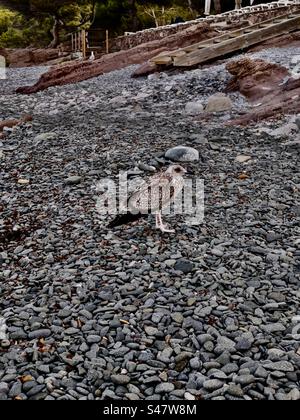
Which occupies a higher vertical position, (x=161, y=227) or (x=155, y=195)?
(x=155, y=195)

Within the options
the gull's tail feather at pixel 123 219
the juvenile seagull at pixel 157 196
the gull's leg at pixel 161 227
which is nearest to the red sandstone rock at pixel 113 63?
the gull's tail feather at pixel 123 219

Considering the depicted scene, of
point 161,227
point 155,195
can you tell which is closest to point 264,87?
point 155,195

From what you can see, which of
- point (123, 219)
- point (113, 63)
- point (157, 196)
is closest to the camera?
point (157, 196)

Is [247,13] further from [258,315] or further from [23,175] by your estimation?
[258,315]

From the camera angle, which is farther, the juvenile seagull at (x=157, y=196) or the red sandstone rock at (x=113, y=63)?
the red sandstone rock at (x=113, y=63)

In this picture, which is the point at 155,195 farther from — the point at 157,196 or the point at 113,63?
the point at 113,63

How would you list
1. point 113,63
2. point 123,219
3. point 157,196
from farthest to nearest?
point 113,63 < point 123,219 < point 157,196

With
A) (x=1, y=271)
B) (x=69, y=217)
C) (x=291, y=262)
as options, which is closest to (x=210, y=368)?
(x=291, y=262)

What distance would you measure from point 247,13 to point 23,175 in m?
16.5

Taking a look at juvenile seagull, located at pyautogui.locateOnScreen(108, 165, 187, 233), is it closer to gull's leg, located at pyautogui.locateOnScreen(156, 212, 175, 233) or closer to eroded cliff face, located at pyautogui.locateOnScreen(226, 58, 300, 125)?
gull's leg, located at pyautogui.locateOnScreen(156, 212, 175, 233)

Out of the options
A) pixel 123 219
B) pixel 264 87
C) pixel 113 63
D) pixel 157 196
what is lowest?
pixel 113 63

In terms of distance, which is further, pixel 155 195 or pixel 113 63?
pixel 113 63

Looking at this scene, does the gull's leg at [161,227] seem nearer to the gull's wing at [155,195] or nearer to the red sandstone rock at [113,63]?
the gull's wing at [155,195]
